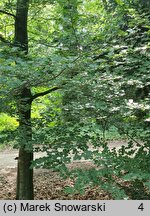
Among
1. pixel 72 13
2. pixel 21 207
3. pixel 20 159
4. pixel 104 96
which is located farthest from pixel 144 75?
pixel 20 159

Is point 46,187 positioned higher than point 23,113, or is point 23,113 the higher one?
point 23,113

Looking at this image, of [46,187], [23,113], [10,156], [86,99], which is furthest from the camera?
[10,156]

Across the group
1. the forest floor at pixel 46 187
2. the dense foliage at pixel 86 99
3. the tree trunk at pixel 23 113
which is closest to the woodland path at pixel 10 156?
the forest floor at pixel 46 187

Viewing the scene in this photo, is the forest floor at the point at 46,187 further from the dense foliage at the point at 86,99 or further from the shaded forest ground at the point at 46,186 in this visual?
the dense foliage at the point at 86,99

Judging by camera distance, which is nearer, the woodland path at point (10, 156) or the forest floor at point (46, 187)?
the forest floor at point (46, 187)

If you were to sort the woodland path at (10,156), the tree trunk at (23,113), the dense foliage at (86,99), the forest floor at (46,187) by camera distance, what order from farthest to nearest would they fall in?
the woodland path at (10,156) → the forest floor at (46,187) → the tree trunk at (23,113) → the dense foliage at (86,99)

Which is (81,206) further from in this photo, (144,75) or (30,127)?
(144,75)

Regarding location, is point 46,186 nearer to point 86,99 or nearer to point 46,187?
point 46,187

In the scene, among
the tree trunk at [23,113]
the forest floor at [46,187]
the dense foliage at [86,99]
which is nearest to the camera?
the dense foliage at [86,99]

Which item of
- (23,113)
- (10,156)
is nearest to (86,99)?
(23,113)

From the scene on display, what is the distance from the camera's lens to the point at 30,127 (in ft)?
13.0

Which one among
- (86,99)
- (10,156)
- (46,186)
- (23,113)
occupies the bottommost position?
(10,156)

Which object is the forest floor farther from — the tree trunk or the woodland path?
the tree trunk

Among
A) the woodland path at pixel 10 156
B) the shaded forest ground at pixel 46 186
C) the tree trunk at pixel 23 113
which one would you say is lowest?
the woodland path at pixel 10 156
